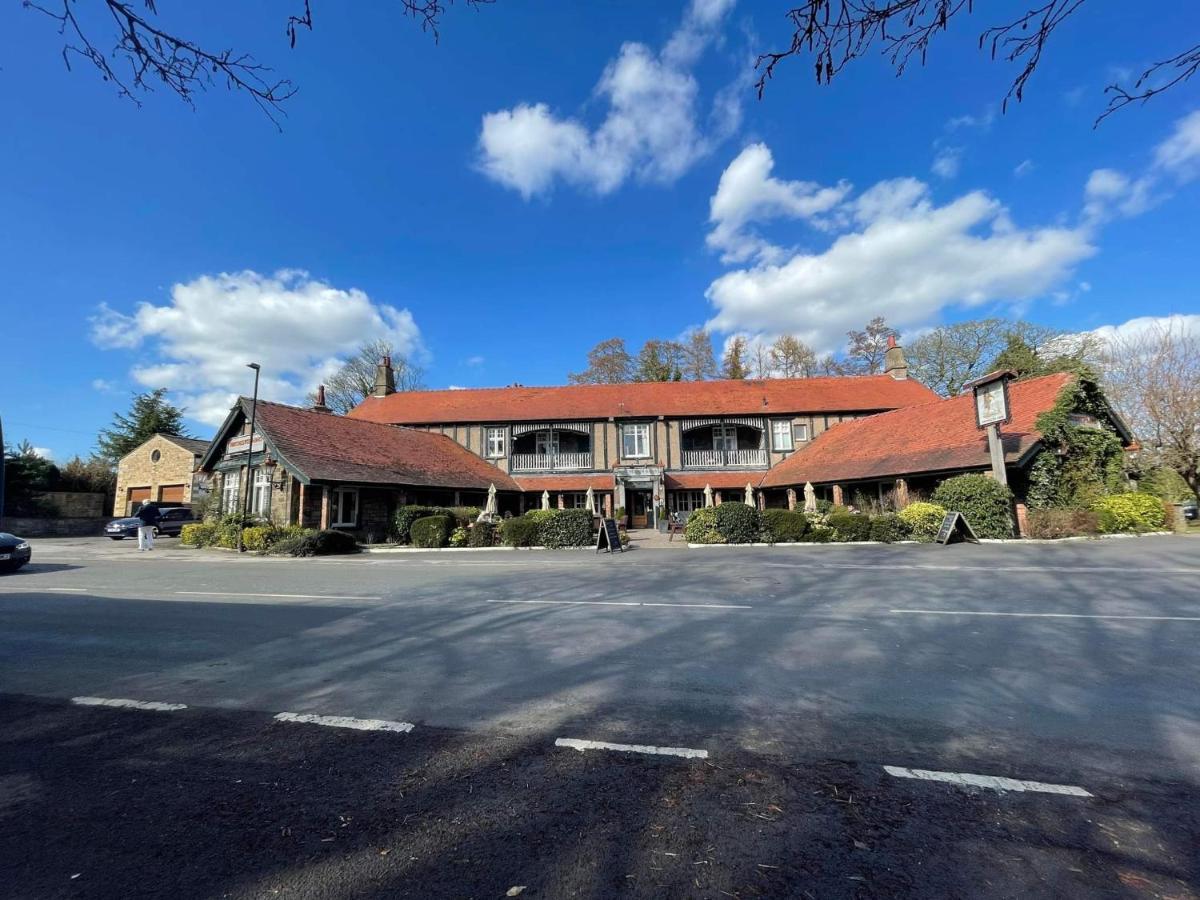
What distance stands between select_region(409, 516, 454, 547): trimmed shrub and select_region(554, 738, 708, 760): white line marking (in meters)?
17.9

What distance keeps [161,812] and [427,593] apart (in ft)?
22.9

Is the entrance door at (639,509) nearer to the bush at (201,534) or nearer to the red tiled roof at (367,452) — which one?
the red tiled roof at (367,452)

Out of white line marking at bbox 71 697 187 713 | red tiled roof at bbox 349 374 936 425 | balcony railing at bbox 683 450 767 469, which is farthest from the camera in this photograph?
red tiled roof at bbox 349 374 936 425

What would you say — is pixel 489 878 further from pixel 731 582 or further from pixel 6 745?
pixel 731 582

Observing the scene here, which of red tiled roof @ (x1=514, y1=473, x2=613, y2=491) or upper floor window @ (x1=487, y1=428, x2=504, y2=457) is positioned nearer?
red tiled roof @ (x1=514, y1=473, x2=613, y2=491)

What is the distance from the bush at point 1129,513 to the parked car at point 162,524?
3807 cm

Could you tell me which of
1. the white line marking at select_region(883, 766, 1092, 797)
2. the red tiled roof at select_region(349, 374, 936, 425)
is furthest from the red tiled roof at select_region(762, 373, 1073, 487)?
the white line marking at select_region(883, 766, 1092, 797)

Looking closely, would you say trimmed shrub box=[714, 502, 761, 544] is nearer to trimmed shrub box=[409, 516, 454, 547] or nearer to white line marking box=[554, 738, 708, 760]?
trimmed shrub box=[409, 516, 454, 547]

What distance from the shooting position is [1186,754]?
3383 millimetres

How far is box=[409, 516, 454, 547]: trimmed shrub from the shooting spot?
2048cm

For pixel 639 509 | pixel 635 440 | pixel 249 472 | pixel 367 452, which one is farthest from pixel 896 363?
pixel 249 472

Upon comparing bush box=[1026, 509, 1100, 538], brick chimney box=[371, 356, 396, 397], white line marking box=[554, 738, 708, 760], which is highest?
brick chimney box=[371, 356, 396, 397]

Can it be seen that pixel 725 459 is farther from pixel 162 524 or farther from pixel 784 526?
pixel 162 524

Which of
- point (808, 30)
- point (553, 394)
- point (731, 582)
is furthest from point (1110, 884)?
point (553, 394)
